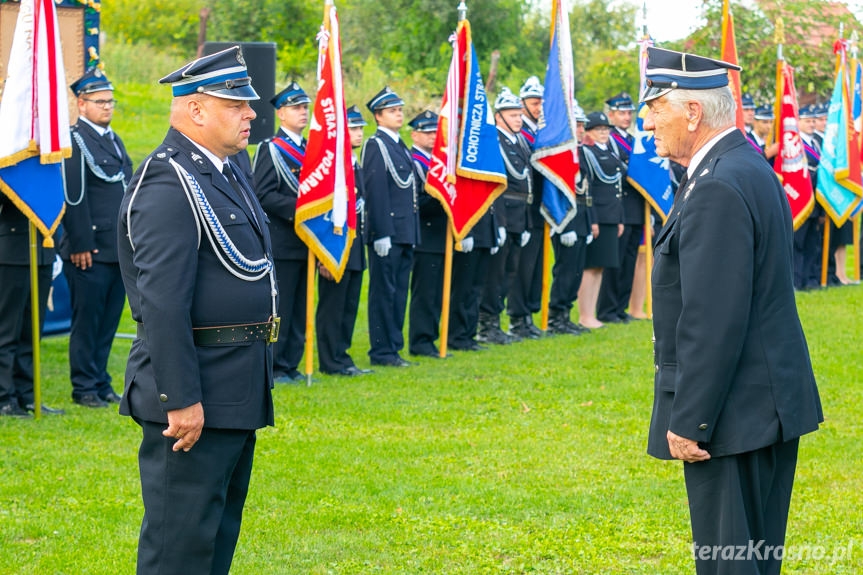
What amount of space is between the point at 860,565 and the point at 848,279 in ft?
42.4

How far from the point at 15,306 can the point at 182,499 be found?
15.5 ft

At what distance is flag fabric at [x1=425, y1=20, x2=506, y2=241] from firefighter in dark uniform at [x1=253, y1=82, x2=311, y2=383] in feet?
5.74

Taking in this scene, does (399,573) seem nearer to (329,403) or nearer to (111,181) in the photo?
(329,403)

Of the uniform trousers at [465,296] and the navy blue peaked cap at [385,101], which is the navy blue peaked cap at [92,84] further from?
the uniform trousers at [465,296]

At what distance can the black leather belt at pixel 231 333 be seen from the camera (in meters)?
3.84

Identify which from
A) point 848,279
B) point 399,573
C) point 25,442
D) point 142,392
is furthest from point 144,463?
point 848,279

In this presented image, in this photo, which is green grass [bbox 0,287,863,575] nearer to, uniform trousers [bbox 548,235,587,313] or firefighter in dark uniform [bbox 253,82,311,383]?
firefighter in dark uniform [bbox 253,82,311,383]

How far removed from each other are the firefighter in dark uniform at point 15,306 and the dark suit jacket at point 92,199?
0.79ft

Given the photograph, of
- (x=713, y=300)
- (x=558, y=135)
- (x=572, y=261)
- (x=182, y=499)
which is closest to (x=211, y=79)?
(x=182, y=499)

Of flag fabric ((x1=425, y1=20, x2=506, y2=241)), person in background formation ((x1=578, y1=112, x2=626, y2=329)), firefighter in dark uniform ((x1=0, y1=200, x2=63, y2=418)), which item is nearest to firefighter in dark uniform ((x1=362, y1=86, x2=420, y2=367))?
flag fabric ((x1=425, y1=20, x2=506, y2=241))

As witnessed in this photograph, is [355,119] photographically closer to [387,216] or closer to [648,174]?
[387,216]

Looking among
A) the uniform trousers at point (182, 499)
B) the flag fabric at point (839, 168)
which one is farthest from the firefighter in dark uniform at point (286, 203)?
the flag fabric at point (839, 168)

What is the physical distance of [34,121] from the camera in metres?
7.66

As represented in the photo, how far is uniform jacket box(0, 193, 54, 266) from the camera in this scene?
313 inches
